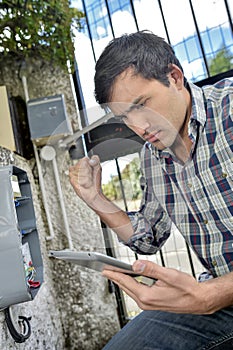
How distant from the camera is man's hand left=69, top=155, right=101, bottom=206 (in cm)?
117

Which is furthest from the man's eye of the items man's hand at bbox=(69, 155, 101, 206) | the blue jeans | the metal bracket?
the metal bracket

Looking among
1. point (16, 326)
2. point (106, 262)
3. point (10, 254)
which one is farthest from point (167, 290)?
point (16, 326)

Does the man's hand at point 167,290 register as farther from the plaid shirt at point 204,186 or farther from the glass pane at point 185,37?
the glass pane at point 185,37

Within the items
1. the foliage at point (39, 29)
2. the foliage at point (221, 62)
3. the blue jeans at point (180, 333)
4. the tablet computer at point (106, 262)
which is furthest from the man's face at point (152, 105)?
the foliage at point (39, 29)

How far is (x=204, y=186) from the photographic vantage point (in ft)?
3.48

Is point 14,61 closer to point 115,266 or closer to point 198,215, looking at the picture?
point 198,215

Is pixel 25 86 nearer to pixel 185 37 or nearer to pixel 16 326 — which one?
pixel 185 37

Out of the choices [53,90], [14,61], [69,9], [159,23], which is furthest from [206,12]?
[14,61]

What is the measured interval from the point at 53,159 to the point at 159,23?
0.86 m

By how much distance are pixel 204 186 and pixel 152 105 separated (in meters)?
0.26

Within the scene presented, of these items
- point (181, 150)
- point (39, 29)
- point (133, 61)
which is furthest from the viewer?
point (39, 29)

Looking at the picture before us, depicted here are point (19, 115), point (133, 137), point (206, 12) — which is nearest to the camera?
point (133, 137)

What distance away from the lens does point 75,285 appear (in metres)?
2.02

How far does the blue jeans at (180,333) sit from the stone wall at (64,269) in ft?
2.53
